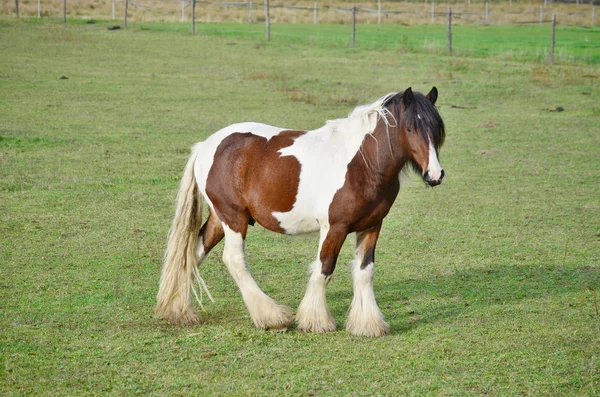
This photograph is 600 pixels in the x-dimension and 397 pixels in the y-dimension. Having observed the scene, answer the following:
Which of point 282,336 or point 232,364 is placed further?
point 282,336

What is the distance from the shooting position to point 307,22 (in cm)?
4462

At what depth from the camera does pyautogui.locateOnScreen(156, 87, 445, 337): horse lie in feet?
20.2

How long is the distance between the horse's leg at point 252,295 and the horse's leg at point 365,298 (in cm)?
51

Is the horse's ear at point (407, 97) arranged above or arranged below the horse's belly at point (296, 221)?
above

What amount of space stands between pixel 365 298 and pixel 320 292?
35 centimetres

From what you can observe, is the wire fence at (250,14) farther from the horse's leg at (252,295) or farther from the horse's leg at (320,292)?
the horse's leg at (320,292)

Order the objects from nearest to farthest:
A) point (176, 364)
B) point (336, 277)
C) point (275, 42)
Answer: point (176, 364) → point (336, 277) → point (275, 42)

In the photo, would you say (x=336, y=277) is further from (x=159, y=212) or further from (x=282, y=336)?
(x=159, y=212)

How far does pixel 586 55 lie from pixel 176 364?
24.2 metres

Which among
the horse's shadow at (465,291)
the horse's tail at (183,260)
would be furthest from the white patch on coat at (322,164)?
the horse's shadow at (465,291)

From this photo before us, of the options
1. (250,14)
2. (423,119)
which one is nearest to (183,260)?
(423,119)

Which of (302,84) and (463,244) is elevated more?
(302,84)

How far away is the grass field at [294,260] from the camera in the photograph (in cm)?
545

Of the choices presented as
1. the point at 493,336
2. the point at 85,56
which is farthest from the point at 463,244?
the point at 85,56
